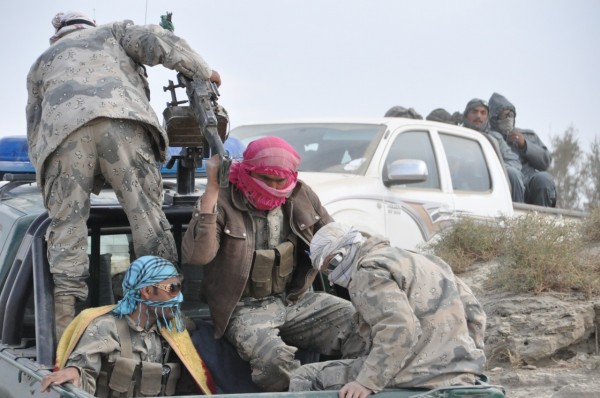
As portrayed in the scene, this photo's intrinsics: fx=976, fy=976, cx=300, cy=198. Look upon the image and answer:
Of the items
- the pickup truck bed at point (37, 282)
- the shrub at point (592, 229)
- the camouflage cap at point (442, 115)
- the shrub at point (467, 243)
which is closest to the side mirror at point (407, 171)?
the shrub at point (467, 243)

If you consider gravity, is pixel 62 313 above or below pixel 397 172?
below

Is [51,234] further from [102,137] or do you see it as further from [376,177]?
[376,177]

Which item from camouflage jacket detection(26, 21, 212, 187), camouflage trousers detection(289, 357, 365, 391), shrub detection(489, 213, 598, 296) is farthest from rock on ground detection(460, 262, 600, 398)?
camouflage jacket detection(26, 21, 212, 187)

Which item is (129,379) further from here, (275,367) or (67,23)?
(67,23)

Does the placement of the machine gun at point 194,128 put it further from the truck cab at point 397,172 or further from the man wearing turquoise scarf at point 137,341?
the truck cab at point 397,172

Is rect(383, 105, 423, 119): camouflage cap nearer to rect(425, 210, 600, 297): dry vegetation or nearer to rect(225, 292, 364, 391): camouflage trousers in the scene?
rect(425, 210, 600, 297): dry vegetation

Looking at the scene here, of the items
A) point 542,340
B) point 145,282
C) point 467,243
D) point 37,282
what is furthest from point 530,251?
point 37,282

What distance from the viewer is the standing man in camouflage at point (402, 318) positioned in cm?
399

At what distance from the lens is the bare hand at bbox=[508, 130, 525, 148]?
10.9 m

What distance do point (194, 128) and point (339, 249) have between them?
4.36 ft

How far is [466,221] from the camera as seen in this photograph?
8.64 meters

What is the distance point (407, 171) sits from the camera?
788cm

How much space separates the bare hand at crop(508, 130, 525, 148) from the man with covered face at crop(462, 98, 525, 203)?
→ 175 millimetres

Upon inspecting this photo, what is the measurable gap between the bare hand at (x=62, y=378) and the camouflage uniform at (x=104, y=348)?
0.05 metres
